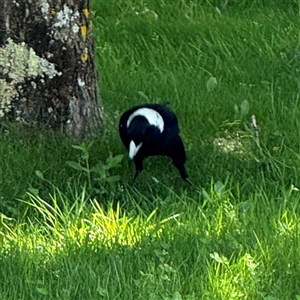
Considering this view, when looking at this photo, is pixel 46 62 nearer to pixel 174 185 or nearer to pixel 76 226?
pixel 174 185

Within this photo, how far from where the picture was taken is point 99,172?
3.52m

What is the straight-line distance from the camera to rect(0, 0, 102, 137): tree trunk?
384 centimetres

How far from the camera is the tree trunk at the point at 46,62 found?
3.84 metres

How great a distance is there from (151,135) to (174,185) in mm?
262

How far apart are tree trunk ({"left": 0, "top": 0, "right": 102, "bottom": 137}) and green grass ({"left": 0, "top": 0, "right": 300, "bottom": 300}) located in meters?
0.12

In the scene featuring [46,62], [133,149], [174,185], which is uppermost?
[46,62]

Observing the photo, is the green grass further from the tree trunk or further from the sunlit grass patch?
the tree trunk

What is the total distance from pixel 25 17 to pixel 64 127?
1.73 feet

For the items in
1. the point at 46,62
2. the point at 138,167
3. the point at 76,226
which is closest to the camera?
the point at 76,226

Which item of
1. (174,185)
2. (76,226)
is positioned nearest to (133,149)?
(174,185)

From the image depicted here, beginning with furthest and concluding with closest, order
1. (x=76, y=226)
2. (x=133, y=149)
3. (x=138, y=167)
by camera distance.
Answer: (x=138, y=167) < (x=133, y=149) < (x=76, y=226)

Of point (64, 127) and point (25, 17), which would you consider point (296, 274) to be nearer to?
point (64, 127)

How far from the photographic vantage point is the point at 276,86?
180 inches

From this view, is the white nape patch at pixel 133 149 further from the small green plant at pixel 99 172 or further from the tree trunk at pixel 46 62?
the tree trunk at pixel 46 62
